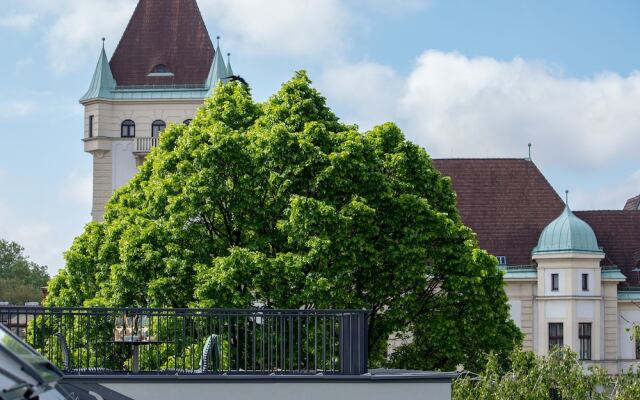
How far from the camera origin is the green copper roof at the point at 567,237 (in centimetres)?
7506

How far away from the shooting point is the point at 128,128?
86938mm

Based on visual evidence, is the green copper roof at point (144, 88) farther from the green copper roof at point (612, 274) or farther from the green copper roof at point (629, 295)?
the green copper roof at point (629, 295)

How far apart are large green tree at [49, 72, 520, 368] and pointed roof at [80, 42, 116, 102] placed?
4645cm

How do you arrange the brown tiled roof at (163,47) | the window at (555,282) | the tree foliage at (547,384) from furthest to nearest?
the brown tiled roof at (163,47), the window at (555,282), the tree foliage at (547,384)

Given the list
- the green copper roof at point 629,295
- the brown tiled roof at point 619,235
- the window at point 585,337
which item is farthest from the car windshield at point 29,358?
the brown tiled roof at point 619,235

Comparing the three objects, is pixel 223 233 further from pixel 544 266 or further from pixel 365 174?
pixel 544 266

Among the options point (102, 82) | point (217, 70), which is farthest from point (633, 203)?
point (102, 82)

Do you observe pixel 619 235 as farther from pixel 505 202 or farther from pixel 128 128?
pixel 128 128

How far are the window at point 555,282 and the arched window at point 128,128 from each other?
2757 centimetres

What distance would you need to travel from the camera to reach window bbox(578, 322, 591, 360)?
246ft

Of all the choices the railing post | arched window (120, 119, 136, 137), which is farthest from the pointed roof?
the railing post

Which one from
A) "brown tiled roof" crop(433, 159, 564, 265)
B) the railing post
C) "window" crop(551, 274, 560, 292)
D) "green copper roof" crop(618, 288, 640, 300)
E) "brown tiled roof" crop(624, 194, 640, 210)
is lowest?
the railing post

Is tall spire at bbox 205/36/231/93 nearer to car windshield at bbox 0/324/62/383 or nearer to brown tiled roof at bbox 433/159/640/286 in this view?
brown tiled roof at bbox 433/159/640/286

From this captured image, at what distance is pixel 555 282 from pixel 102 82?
3083 cm
